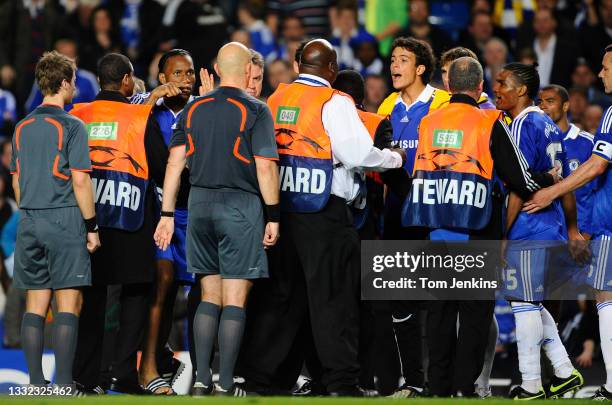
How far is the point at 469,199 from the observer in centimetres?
757

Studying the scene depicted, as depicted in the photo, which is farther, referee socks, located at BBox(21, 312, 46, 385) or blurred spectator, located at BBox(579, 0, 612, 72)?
blurred spectator, located at BBox(579, 0, 612, 72)

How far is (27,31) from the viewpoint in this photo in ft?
48.0

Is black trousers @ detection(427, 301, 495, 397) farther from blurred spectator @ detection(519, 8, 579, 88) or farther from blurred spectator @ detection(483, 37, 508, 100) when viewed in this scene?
blurred spectator @ detection(519, 8, 579, 88)

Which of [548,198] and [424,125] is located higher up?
[424,125]

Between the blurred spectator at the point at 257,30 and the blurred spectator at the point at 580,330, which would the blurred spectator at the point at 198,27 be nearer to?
the blurred spectator at the point at 257,30

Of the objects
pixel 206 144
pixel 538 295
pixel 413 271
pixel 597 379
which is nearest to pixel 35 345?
pixel 206 144

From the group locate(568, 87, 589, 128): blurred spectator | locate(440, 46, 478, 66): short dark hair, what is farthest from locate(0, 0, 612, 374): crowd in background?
locate(440, 46, 478, 66): short dark hair

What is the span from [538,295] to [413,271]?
0.90m

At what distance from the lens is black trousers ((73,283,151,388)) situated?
25.9 feet

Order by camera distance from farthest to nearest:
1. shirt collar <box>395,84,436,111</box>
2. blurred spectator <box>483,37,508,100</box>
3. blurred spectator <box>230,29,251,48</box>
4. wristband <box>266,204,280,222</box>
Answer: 1. blurred spectator <box>230,29,251,48</box>
2. blurred spectator <box>483,37,508,100</box>
3. shirt collar <box>395,84,436,111</box>
4. wristband <box>266,204,280,222</box>

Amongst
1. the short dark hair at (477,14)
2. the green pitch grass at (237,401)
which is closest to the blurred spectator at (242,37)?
the short dark hair at (477,14)

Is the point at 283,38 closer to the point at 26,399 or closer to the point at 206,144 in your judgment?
the point at 206,144

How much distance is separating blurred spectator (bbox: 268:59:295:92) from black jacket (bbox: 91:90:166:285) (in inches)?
227

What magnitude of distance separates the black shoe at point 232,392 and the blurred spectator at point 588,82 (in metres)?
7.03
